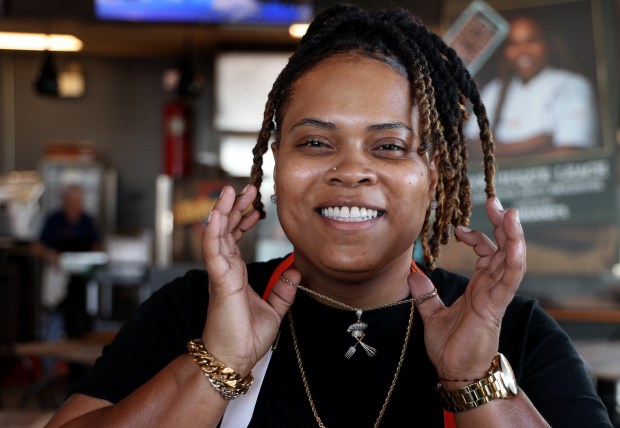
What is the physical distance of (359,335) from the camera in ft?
4.79

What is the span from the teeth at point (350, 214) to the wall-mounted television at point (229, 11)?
4596 mm

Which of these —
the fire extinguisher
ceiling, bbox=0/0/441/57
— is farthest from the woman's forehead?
the fire extinguisher

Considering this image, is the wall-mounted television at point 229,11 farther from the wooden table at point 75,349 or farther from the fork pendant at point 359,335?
the fork pendant at point 359,335

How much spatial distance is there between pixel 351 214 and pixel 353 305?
8.0 inches

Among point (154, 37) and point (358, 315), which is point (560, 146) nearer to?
point (358, 315)

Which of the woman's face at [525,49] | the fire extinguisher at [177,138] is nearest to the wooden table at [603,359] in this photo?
the woman's face at [525,49]

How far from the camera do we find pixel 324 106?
4.69ft

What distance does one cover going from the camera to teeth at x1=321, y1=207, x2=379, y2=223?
138 centimetres

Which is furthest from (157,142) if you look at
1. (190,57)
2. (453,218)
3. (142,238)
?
(453,218)

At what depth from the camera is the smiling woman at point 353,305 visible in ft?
4.27

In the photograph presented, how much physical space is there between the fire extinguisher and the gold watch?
8.74 meters

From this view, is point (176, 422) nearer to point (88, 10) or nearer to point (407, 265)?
point (407, 265)

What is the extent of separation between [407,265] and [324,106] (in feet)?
1.09

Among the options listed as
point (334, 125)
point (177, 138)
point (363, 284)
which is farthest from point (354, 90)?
point (177, 138)
